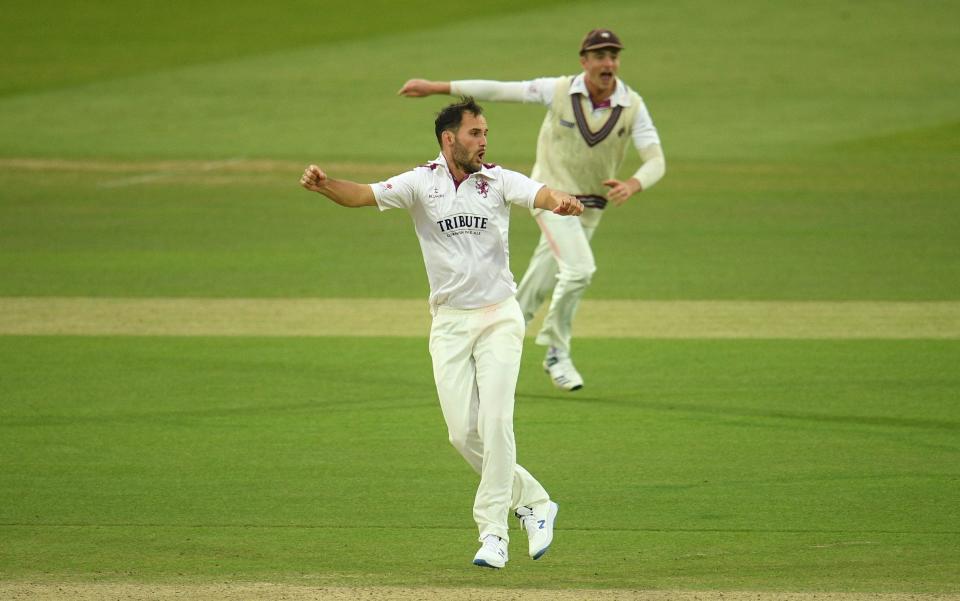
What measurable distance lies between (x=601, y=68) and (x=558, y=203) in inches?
140

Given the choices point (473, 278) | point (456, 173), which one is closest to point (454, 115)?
point (456, 173)

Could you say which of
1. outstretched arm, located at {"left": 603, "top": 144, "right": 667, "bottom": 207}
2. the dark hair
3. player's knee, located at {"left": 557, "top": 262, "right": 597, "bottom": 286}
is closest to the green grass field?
player's knee, located at {"left": 557, "top": 262, "right": 597, "bottom": 286}

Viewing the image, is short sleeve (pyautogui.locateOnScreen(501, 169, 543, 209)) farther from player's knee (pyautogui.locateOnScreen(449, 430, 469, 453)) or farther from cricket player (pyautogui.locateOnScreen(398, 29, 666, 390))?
cricket player (pyautogui.locateOnScreen(398, 29, 666, 390))

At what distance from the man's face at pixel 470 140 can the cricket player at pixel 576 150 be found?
3302 millimetres

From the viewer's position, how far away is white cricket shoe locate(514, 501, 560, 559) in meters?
7.00

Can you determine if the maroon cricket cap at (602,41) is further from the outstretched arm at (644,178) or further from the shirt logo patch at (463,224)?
the shirt logo patch at (463,224)

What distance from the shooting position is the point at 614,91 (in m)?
10.6

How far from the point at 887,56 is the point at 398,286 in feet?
72.0

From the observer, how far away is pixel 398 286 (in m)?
15.0

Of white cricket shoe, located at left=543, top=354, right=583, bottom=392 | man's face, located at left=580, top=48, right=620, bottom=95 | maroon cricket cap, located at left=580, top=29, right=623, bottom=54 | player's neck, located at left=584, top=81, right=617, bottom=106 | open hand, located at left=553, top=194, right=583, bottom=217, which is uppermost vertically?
maroon cricket cap, located at left=580, top=29, right=623, bottom=54

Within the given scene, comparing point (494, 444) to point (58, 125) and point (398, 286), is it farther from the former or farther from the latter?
point (58, 125)

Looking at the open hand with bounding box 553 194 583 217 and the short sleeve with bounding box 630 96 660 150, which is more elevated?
the short sleeve with bounding box 630 96 660 150

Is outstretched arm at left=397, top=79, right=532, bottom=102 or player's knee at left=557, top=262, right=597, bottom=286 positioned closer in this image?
outstretched arm at left=397, top=79, right=532, bottom=102

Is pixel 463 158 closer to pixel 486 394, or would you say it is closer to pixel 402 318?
pixel 486 394
